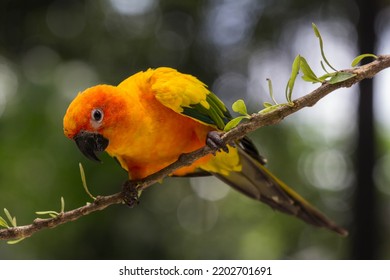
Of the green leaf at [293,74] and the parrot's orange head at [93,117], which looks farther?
the parrot's orange head at [93,117]

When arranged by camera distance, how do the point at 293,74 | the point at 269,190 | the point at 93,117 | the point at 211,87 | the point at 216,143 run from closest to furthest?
the point at 293,74 < the point at 216,143 < the point at 93,117 < the point at 269,190 < the point at 211,87

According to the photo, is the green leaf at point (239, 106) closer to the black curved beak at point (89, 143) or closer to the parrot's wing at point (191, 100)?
the parrot's wing at point (191, 100)

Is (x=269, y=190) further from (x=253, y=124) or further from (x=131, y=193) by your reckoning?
(x=253, y=124)

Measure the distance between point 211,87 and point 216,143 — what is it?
86cm

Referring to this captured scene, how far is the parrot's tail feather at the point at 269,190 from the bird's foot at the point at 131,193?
0.81ft

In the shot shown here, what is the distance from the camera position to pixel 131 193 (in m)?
0.94

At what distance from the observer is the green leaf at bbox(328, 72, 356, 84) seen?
0.52 metres

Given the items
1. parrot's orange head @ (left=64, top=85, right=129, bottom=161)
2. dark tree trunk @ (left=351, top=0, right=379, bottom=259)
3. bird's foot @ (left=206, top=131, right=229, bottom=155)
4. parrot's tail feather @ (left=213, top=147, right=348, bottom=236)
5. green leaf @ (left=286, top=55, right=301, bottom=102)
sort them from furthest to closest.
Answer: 1. dark tree trunk @ (left=351, top=0, right=379, bottom=259)
2. parrot's tail feather @ (left=213, top=147, right=348, bottom=236)
3. parrot's orange head @ (left=64, top=85, right=129, bottom=161)
4. bird's foot @ (left=206, top=131, right=229, bottom=155)
5. green leaf @ (left=286, top=55, right=301, bottom=102)

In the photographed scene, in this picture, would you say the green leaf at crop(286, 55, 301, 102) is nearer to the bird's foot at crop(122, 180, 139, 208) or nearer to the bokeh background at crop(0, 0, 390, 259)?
the bird's foot at crop(122, 180, 139, 208)

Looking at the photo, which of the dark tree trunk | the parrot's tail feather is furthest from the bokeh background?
the parrot's tail feather

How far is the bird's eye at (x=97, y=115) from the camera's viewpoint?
87 cm

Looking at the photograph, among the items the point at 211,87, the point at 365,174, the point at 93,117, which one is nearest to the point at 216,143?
the point at 93,117

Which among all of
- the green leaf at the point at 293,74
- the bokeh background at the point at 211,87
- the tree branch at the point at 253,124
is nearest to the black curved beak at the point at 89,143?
the tree branch at the point at 253,124
